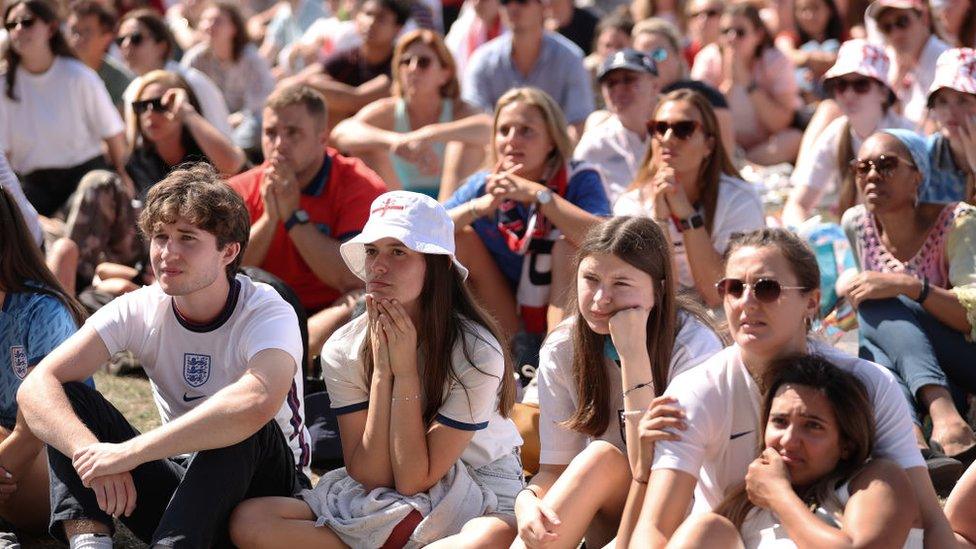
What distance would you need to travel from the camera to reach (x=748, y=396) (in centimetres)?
347

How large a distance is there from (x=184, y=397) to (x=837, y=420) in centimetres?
187

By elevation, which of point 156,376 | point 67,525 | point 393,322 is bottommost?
point 67,525

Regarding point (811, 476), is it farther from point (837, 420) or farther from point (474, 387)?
point (474, 387)

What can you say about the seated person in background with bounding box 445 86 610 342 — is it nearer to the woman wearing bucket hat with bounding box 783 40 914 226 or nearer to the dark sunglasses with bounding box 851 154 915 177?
the dark sunglasses with bounding box 851 154 915 177

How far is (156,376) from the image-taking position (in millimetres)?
4117

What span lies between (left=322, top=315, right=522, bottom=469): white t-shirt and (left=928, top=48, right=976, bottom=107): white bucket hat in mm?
2507

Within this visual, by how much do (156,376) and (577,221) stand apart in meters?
1.85

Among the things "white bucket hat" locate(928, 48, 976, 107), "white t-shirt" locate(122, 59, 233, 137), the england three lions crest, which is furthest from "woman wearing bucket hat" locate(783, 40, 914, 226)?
the england three lions crest

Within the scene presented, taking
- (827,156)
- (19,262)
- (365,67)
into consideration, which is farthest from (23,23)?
(827,156)

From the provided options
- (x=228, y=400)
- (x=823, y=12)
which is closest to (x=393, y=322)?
(x=228, y=400)

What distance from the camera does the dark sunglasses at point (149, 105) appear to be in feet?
21.7

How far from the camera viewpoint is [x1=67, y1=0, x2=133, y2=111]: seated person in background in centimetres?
875

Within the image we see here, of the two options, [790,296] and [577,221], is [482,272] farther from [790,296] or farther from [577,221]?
[790,296]

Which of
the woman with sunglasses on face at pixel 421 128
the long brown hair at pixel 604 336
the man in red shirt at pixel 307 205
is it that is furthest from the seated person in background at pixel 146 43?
the long brown hair at pixel 604 336
